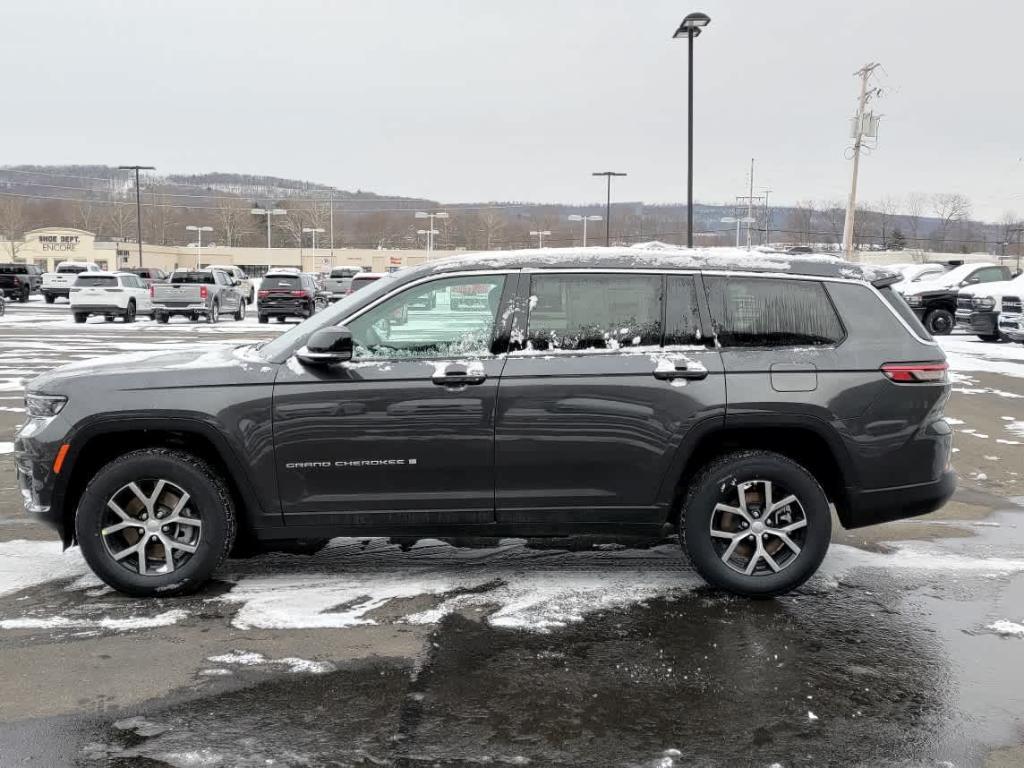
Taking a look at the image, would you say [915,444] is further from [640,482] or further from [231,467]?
[231,467]

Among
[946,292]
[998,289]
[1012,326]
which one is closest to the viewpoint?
[1012,326]

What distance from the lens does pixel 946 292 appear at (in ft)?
80.2

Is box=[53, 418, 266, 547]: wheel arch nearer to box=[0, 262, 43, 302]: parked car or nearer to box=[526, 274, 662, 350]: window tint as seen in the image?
box=[526, 274, 662, 350]: window tint

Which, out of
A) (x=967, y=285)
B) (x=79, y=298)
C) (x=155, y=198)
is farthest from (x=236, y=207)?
(x=967, y=285)

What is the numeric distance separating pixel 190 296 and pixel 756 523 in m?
29.3

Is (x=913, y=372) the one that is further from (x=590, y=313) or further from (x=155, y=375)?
(x=155, y=375)

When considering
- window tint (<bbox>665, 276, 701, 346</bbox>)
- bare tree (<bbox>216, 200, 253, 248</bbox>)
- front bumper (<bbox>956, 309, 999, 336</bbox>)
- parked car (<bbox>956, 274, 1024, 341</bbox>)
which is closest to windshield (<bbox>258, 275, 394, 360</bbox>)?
window tint (<bbox>665, 276, 701, 346</bbox>)

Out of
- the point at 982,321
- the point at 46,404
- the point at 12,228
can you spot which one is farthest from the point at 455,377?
the point at 12,228

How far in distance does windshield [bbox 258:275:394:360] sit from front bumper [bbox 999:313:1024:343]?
1924cm

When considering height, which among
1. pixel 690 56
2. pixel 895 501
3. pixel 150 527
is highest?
pixel 690 56

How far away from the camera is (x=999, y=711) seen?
353 centimetres

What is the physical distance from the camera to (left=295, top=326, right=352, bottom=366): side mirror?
4465mm

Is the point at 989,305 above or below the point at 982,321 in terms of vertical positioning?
above

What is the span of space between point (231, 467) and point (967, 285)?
928 inches
